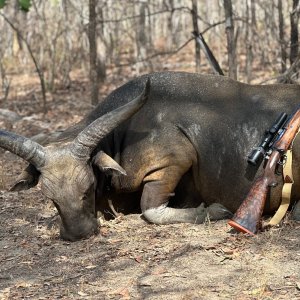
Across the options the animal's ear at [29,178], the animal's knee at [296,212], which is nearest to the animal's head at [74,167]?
the animal's ear at [29,178]

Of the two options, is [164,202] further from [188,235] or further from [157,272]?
[157,272]

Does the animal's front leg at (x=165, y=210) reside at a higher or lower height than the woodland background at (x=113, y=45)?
lower

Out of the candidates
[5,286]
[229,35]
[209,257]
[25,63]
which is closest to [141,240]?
[209,257]

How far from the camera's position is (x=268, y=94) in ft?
24.2

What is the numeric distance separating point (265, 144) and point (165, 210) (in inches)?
54.0

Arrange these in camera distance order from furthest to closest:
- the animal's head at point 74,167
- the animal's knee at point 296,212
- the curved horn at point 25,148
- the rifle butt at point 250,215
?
1. the animal's knee at point 296,212
2. the curved horn at point 25,148
3. the animal's head at point 74,167
4. the rifle butt at point 250,215

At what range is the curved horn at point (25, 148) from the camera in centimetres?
658

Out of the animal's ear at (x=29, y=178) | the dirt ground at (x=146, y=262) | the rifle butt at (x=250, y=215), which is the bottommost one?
the dirt ground at (x=146, y=262)

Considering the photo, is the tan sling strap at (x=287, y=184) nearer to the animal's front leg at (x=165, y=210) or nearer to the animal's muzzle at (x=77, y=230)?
the animal's front leg at (x=165, y=210)

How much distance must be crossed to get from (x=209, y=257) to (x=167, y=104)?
2.26 m

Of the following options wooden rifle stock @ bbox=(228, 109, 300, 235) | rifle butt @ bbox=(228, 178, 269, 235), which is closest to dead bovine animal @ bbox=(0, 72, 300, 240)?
wooden rifle stock @ bbox=(228, 109, 300, 235)

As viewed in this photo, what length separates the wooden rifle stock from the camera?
6.08m

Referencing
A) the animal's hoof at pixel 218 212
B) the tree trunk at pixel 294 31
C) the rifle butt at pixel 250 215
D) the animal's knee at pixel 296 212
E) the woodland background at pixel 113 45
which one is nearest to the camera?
the rifle butt at pixel 250 215

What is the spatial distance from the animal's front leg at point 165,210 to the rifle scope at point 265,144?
727mm
